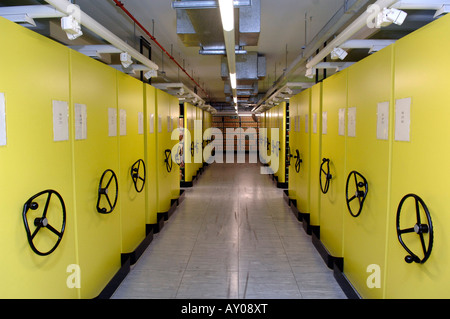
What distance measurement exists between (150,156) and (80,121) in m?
1.93

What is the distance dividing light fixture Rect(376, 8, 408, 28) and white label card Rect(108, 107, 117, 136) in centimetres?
220

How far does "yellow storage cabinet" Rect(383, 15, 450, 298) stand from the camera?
57.8 inches

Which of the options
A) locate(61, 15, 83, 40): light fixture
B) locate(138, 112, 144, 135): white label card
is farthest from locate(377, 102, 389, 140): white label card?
locate(138, 112, 144, 135): white label card

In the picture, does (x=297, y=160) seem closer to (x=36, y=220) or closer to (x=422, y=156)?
(x=422, y=156)

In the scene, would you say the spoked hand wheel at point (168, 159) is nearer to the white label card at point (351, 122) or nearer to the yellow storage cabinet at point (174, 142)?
the yellow storage cabinet at point (174, 142)

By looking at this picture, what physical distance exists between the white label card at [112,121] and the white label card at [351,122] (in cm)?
214

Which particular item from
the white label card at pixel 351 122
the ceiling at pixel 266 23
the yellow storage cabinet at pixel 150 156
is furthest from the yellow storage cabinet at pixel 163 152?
the white label card at pixel 351 122

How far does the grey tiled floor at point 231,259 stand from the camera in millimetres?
2746

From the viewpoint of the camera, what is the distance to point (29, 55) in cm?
165

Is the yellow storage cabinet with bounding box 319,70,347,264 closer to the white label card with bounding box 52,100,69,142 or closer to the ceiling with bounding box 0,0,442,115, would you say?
the ceiling with bounding box 0,0,442,115

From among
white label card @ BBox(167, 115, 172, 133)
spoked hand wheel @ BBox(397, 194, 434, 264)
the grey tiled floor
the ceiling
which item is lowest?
the grey tiled floor

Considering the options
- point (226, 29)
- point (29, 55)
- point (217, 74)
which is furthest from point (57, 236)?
point (217, 74)

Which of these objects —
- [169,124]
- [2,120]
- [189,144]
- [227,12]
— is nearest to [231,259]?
[227,12]

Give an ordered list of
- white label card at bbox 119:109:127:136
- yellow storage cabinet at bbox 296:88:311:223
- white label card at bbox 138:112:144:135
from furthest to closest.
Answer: yellow storage cabinet at bbox 296:88:311:223 < white label card at bbox 138:112:144:135 < white label card at bbox 119:109:127:136
